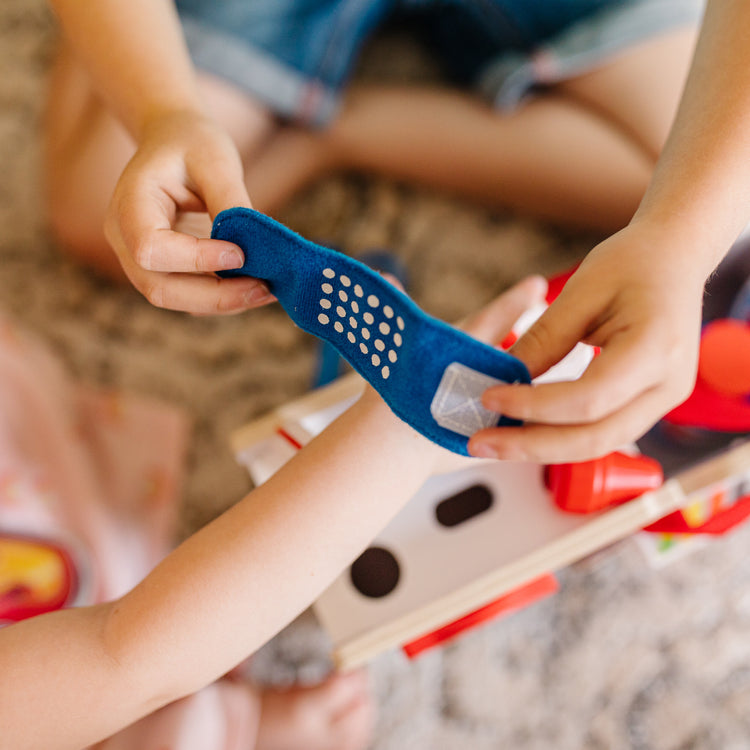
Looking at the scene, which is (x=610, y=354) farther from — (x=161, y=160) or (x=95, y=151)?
(x=95, y=151)

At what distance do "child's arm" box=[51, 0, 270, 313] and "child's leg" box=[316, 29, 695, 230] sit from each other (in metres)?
0.29

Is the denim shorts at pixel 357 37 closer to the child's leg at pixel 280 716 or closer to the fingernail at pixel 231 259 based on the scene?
the fingernail at pixel 231 259

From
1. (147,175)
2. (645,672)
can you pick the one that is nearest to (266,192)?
(147,175)

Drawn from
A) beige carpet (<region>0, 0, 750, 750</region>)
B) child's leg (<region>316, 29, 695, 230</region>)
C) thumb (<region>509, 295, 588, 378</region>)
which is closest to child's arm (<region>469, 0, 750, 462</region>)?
thumb (<region>509, 295, 588, 378</region>)

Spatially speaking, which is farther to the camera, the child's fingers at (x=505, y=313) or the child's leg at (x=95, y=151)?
the child's leg at (x=95, y=151)

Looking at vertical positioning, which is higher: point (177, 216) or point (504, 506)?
point (177, 216)

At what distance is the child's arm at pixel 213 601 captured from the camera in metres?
0.38

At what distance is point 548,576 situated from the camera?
55cm

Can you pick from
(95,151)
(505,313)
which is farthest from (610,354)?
(95,151)

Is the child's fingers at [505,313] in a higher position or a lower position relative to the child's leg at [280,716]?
higher

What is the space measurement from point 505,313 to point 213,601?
26 cm

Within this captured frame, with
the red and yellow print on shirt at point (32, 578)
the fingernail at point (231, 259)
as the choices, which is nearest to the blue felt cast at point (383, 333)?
the fingernail at point (231, 259)

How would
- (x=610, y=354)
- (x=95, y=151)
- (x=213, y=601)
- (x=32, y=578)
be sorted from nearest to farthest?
(x=610, y=354)
(x=213, y=601)
(x=32, y=578)
(x=95, y=151)

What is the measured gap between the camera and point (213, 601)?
38 centimetres
